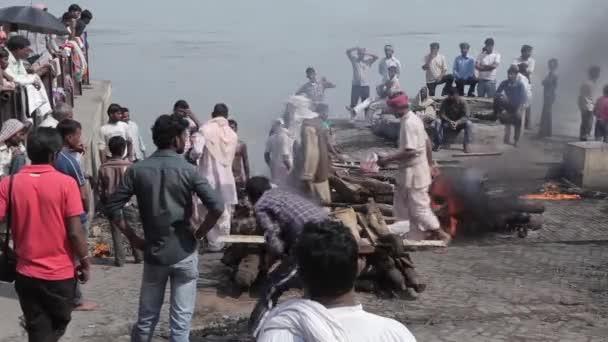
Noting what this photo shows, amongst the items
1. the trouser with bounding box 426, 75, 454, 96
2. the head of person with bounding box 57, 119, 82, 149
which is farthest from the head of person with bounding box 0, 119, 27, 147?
the trouser with bounding box 426, 75, 454, 96

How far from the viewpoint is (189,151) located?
33.9 feet

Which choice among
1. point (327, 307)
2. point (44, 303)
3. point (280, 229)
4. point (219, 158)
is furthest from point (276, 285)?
point (219, 158)

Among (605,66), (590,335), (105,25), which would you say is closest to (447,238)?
(590,335)

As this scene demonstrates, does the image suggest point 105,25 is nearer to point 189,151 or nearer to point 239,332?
point 189,151

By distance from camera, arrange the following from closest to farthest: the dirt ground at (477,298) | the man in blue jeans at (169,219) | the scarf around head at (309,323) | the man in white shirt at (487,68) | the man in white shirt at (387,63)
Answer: the scarf around head at (309,323) → the man in blue jeans at (169,219) → the dirt ground at (477,298) → the man in white shirt at (487,68) → the man in white shirt at (387,63)

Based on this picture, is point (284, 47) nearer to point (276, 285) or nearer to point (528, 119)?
point (528, 119)

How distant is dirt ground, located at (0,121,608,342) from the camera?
7066 millimetres

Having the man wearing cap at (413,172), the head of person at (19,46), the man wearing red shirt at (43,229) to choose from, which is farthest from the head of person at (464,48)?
the man wearing red shirt at (43,229)

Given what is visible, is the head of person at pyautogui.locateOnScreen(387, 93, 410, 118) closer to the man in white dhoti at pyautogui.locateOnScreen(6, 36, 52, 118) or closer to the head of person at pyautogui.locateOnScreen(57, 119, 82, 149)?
the head of person at pyautogui.locateOnScreen(57, 119, 82, 149)

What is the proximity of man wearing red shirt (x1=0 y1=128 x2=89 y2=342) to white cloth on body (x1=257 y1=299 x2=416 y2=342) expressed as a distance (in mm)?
2500

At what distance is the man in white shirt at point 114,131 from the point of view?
34.2 feet

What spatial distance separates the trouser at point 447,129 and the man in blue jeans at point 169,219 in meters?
12.0

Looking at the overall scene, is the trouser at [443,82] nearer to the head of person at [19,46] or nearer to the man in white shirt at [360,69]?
the man in white shirt at [360,69]

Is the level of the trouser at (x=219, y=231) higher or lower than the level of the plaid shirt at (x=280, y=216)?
lower
